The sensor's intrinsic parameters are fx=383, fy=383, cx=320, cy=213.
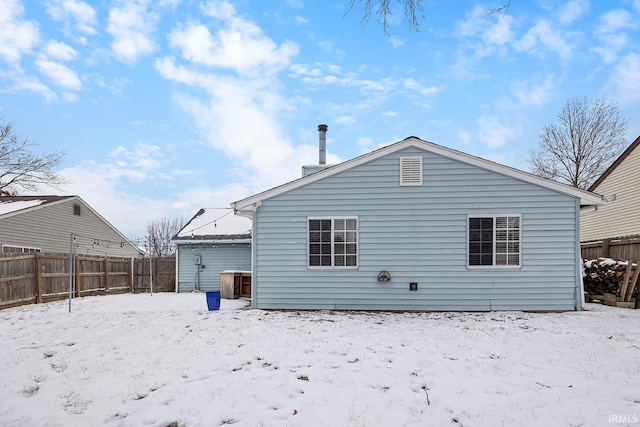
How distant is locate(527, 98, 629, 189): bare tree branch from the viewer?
23.8m

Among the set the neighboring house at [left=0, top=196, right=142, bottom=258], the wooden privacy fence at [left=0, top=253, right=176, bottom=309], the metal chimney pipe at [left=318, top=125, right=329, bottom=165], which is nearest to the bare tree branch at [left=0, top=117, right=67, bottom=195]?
the neighboring house at [left=0, top=196, right=142, bottom=258]

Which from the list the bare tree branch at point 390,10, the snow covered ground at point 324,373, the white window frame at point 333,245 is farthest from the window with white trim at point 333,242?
the bare tree branch at point 390,10

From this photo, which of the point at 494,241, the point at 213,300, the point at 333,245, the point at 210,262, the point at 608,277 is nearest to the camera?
the point at 494,241

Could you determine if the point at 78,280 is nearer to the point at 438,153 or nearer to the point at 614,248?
the point at 438,153

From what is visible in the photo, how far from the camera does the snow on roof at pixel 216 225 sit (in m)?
18.0

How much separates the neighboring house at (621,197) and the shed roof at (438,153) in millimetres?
5434

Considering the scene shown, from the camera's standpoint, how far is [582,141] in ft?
81.6

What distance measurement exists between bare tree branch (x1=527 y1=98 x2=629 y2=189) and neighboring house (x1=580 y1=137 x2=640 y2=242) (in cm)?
814

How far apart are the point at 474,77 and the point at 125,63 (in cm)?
1050

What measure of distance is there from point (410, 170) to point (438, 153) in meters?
0.83

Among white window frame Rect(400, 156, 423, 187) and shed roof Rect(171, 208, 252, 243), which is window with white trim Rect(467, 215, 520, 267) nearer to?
white window frame Rect(400, 156, 423, 187)

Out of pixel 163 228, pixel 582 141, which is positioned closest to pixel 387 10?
pixel 582 141

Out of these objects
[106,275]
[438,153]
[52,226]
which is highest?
[438,153]

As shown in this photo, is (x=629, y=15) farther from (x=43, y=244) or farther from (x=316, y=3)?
(x=43, y=244)
